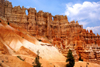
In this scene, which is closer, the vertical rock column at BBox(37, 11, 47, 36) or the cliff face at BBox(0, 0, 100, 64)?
the cliff face at BBox(0, 0, 100, 64)

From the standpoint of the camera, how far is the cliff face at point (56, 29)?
4147 centimetres

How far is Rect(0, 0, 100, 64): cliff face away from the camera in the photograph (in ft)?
136

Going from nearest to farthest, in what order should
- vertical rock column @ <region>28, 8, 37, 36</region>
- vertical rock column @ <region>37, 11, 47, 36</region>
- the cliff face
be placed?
1. the cliff face
2. vertical rock column @ <region>28, 8, 37, 36</region>
3. vertical rock column @ <region>37, 11, 47, 36</region>

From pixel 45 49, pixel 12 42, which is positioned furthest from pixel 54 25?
pixel 12 42

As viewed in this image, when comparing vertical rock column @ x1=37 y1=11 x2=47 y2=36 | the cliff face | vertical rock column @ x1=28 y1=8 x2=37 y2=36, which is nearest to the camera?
the cliff face

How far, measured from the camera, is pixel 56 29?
57844 mm

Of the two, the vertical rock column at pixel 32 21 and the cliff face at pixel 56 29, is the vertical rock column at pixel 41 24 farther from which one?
the vertical rock column at pixel 32 21

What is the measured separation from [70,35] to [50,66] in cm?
3820

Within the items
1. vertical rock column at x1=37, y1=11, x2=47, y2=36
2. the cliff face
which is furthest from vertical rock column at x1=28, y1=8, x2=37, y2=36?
vertical rock column at x1=37, y1=11, x2=47, y2=36

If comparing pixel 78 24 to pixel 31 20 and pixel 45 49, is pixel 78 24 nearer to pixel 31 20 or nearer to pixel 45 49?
pixel 31 20

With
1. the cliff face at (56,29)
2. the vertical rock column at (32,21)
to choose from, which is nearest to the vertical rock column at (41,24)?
the cliff face at (56,29)

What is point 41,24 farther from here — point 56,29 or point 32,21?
point 56,29

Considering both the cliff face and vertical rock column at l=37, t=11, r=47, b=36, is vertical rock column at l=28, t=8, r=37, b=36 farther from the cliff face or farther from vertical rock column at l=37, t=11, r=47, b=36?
vertical rock column at l=37, t=11, r=47, b=36

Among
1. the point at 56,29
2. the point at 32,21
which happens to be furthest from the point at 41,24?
the point at 56,29
